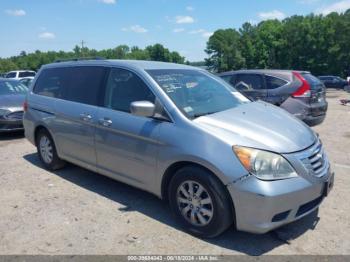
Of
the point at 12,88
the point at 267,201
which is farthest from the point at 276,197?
the point at 12,88

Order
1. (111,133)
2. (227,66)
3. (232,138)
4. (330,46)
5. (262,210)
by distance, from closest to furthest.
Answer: (262,210) → (232,138) → (111,133) → (330,46) → (227,66)

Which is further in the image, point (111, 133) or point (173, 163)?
point (111, 133)

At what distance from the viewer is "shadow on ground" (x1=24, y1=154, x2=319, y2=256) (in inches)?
141

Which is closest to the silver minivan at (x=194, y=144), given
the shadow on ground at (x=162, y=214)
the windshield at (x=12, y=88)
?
the shadow on ground at (x=162, y=214)

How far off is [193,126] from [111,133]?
1.26 m

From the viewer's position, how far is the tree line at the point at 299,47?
Answer: 5688cm

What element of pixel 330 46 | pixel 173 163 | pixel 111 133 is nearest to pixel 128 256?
pixel 173 163

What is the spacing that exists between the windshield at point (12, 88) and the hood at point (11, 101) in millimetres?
468

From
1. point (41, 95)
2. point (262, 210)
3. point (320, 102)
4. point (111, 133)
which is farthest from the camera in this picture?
point (320, 102)

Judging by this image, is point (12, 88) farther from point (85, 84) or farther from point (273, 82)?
point (273, 82)

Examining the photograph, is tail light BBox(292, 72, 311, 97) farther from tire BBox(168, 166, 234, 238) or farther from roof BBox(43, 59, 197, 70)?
tire BBox(168, 166, 234, 238)

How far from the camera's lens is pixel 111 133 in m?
4.46

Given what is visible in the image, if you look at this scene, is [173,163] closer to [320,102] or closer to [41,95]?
[41,95]

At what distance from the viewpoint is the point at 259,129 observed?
143 inches
